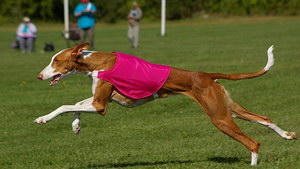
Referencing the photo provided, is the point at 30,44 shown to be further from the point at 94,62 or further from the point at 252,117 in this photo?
the point at 252,117

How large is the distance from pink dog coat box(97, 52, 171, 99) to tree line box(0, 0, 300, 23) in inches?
2078

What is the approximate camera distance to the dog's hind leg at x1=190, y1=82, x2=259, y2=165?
30.0ft

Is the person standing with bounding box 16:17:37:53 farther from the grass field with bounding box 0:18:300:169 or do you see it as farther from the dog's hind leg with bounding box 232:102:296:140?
the dog's hind leg with bounding box 232:102:296:140

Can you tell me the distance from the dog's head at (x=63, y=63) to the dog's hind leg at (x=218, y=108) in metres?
1.55

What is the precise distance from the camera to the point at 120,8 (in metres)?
63.4

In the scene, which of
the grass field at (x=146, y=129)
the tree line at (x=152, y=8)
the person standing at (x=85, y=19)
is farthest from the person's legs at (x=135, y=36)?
the tree line at (x=152, y=8)

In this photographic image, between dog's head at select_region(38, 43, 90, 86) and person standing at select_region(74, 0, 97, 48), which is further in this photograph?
person standing at select_region(74, 0, 97, 48)

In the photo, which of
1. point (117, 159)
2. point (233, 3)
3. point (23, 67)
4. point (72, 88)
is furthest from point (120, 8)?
point (117, 159)

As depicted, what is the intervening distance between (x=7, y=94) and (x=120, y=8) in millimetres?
45776

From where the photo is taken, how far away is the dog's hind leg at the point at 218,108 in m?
9.13

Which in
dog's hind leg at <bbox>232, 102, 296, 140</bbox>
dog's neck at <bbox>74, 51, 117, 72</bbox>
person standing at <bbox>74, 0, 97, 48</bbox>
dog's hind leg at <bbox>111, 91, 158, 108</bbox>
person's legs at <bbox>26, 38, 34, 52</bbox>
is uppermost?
dog's neck at <bbox>74, 51, 117, 72</bbox>

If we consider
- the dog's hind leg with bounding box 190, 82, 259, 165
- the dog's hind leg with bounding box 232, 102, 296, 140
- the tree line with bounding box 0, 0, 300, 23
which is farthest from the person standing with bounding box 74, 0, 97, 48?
the tree line with bounding box 0, 0, 300, 23

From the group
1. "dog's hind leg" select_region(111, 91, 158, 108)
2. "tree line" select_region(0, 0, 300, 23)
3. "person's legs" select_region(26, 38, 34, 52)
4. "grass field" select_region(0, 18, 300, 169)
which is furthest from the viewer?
"tree line" select_region(0, 0, 300, 23)

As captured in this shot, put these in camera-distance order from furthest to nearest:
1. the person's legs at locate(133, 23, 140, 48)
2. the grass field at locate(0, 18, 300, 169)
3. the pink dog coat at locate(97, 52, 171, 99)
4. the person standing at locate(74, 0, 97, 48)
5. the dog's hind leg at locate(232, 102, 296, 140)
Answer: the person's legs at locate(133, 23, 140, 48) < the person standing at locate(74, 0, 97, 48) < the grass field at locate(0, 18, 300, 169) < the dog's hind leg at locate(232, 102, 296, 140) < the pink dog coat at locate(97, 52, 171, 99)
